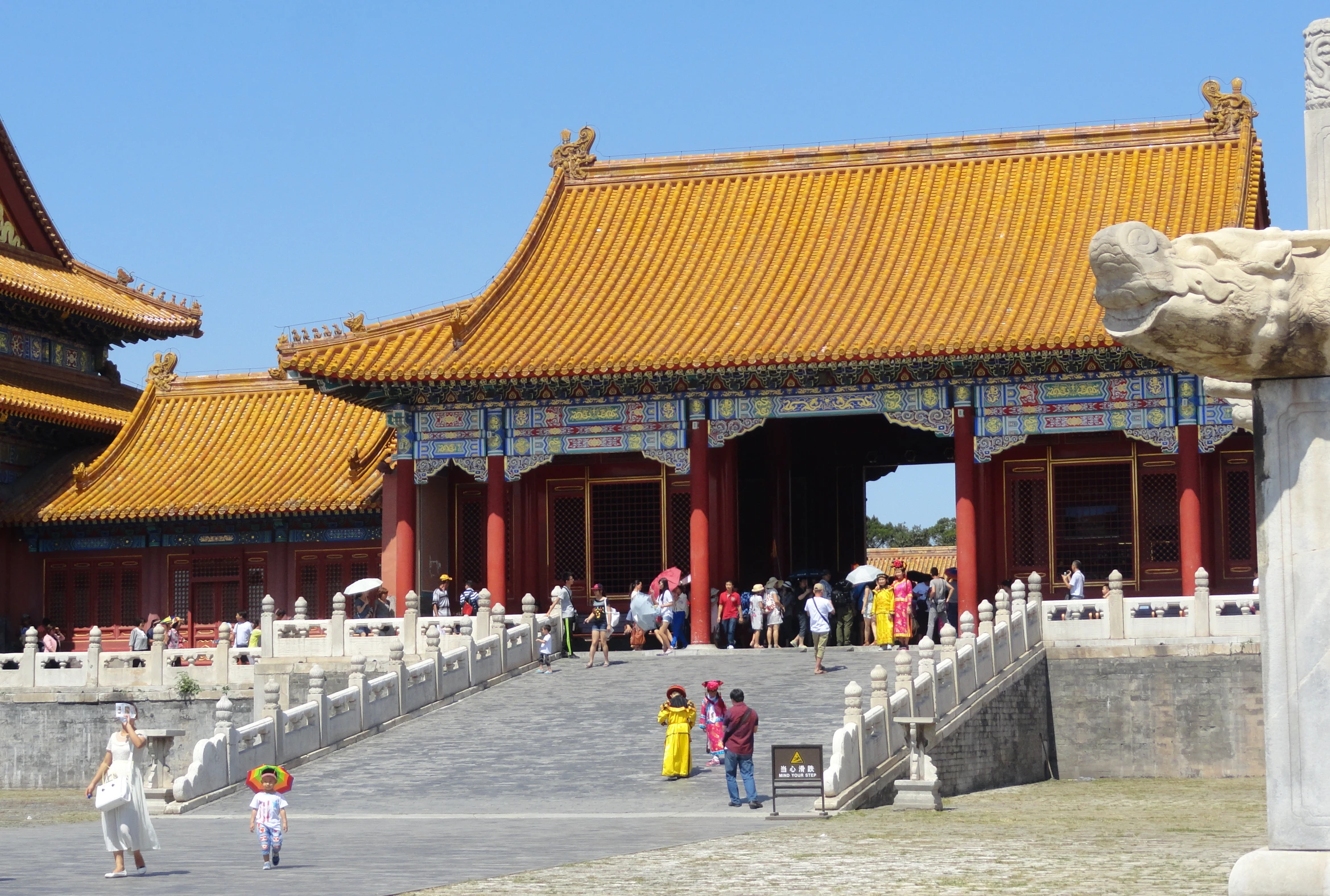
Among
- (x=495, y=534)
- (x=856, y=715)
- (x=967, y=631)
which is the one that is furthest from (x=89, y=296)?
(x=856, y=715)

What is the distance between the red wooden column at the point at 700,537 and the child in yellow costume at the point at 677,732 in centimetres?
972

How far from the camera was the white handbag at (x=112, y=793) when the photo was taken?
15641 millimetres

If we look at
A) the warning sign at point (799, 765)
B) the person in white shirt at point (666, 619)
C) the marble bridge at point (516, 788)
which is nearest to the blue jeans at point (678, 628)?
the person in white shirt at point (666, 619)

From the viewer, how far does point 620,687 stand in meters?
28.0

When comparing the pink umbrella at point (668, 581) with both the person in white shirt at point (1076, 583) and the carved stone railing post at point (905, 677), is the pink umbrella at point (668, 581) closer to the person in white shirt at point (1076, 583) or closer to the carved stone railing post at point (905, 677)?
the person in white shirt at point (1076, 583)

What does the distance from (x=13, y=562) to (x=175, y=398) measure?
5244mm

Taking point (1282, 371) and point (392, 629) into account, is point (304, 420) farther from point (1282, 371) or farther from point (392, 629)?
point (1282, 371)

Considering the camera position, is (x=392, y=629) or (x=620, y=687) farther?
(x=392, y=629)

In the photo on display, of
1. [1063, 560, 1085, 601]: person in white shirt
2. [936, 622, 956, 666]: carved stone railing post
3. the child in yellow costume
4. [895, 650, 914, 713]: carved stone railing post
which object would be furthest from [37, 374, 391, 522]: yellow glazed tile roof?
[895, 650, 914, 713]: carved stone railing post

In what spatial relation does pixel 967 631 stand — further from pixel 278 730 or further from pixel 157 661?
pixel 157 661

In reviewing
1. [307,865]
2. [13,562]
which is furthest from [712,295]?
[307,865]

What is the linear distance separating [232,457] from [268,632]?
1028 cm

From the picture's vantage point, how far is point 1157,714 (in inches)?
1051

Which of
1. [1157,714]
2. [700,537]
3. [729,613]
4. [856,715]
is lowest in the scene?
[1157,714]
